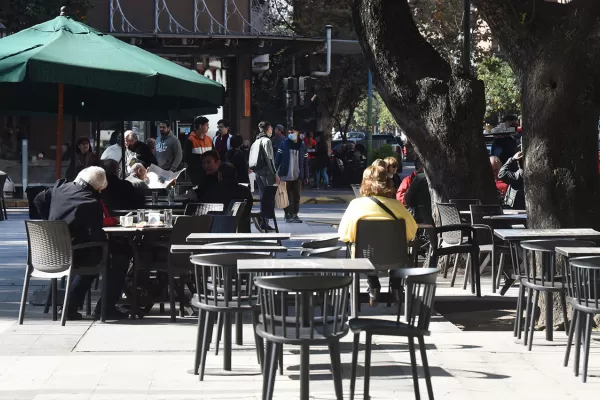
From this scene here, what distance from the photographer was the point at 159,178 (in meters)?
14.1

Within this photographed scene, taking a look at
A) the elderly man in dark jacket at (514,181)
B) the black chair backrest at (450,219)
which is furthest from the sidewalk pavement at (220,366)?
the elderly man in dark jacket at (514,181)

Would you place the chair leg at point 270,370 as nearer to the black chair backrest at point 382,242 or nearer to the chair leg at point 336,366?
the chair leg at point 336,366

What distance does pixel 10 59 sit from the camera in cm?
1116

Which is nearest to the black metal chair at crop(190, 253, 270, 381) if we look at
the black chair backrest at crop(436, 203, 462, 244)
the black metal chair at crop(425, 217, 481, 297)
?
the black metal chair at crop(425, 217, 481, 297)

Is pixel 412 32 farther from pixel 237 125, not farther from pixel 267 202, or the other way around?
pixel 237 125

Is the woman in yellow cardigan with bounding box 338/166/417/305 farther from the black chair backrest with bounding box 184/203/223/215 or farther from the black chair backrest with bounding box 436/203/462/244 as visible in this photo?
the black chair backrest with bounding box 436/203/462/244

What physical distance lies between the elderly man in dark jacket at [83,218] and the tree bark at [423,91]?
4.64 meters

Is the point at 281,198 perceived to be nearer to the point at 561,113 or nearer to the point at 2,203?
the point at 2,203

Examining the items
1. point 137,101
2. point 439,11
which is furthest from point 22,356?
point 439,11

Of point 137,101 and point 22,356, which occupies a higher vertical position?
point 137,101

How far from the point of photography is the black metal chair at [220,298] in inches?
303

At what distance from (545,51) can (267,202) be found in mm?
7733

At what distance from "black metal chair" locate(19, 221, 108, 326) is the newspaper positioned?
373 centimetres

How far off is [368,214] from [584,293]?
287cm
